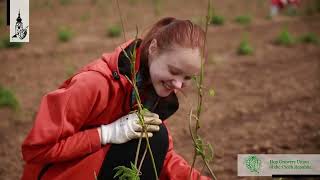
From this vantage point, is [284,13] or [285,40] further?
[284,13]

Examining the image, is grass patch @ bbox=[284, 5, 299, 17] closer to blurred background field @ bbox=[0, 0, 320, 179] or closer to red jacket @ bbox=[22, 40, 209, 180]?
blurred background field @ bbox=[0, 0, 320, 179]

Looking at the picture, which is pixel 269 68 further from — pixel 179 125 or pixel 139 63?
pixel 139 63

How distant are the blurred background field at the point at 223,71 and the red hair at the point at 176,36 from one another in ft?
0.82

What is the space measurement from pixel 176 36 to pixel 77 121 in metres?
0.40

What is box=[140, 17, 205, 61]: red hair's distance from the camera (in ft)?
4.82

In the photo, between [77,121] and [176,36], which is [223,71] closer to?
[176,36]

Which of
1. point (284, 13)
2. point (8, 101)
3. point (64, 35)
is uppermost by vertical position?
point (284, 13)

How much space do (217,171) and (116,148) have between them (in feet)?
3.01

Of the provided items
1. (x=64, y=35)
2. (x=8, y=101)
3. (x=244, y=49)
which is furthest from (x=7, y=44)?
(x=244, y=49)

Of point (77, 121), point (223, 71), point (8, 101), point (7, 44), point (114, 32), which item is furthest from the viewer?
point (114, 32)

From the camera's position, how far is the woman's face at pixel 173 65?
1.45 m

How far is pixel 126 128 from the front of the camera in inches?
58.1

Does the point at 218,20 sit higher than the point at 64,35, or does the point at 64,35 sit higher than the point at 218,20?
the point at 218,20

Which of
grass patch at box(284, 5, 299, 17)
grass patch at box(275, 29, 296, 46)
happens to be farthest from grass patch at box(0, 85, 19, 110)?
grass patch at box(284, 5, 299, 17)
